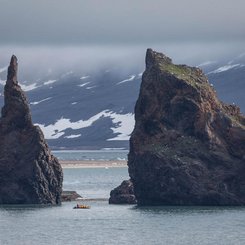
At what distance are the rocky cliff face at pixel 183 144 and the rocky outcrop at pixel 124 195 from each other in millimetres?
8533

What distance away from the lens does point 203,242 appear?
115m

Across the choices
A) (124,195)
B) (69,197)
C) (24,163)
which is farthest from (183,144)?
(69,197)

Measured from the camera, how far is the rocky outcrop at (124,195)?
522 feet

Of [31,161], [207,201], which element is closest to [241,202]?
[207,201]

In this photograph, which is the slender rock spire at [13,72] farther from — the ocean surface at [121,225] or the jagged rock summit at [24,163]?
the ocean surface at [121,225]

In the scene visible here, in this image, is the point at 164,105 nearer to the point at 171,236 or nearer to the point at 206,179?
the point at 206,179

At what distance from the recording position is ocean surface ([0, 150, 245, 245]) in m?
117

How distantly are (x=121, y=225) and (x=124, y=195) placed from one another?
29276 mm

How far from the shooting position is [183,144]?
14800 centimetres

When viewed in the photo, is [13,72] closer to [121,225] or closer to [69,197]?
[69,197]

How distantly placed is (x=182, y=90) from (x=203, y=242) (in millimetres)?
37438

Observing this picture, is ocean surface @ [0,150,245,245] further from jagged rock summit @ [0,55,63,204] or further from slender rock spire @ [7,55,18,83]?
slender rock spire @ [7,55,18,83]

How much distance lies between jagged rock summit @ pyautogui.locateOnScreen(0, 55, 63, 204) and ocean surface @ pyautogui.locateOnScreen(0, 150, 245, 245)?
6.69ft

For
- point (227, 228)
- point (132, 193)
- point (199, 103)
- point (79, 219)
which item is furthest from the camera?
point (132, 193)
